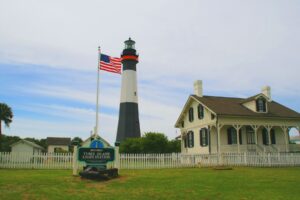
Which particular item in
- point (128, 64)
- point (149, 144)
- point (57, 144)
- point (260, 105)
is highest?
point (128, 64)

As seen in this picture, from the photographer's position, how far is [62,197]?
9.15 metres

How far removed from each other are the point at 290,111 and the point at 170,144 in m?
11.9

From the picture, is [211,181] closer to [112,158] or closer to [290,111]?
[112,158]

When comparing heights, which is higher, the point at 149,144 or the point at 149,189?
the point at 149,144

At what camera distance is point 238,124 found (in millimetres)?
26594

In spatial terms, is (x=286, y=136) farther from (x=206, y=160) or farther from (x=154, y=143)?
(x=154, y=143)

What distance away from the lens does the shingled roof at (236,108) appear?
26855mm

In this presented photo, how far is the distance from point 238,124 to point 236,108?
2.08m

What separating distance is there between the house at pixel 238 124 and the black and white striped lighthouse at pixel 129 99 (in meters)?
10.9

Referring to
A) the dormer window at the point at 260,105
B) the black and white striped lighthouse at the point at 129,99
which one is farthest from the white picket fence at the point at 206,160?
the black and white striped lighthouse at the point at 129,99

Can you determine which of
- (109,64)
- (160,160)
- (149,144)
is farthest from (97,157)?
(149,144)

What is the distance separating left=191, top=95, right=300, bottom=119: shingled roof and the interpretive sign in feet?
45.0

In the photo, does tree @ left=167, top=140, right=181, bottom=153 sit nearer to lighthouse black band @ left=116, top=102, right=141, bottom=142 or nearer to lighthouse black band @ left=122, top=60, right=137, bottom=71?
lighthouse black band @ left=116, top=102, right=141, bottom=142

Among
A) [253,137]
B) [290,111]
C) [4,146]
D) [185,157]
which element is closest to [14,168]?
[185,157]
